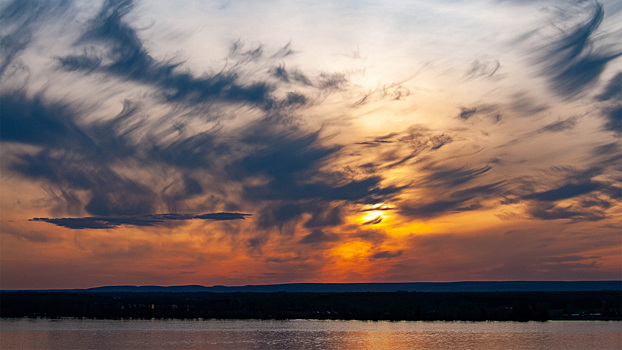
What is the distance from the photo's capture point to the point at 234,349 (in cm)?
9969

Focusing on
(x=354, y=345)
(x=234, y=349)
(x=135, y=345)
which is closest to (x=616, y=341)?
(x=354, y=345)

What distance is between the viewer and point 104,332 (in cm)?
13875

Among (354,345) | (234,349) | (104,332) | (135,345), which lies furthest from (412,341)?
(104,332)

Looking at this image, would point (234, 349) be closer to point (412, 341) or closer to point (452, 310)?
point (412, 341)

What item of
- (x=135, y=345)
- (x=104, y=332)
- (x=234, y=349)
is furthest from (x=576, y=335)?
(x=104, y=332)

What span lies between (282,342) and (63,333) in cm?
5175

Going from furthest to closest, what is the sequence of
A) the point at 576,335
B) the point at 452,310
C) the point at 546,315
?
the point at 452,310 → the point at 546,315 → the point at 576,335

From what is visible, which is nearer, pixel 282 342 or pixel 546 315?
pixel 282 342

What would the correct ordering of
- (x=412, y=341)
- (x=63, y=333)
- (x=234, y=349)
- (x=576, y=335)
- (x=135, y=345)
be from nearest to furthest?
(x=234, y=349) → (x=135, y=345) → (x=412, y=341) → (x=576, y=335) → (x=63, y=333)

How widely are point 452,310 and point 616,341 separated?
84677 mm

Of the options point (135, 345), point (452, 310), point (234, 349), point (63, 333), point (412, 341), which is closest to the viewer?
point (234, 349)

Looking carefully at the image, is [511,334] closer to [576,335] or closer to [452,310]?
[576,335]

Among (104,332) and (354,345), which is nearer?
(354,345)

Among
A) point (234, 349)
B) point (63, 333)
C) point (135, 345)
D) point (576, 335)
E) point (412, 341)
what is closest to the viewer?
point (234, 349)
